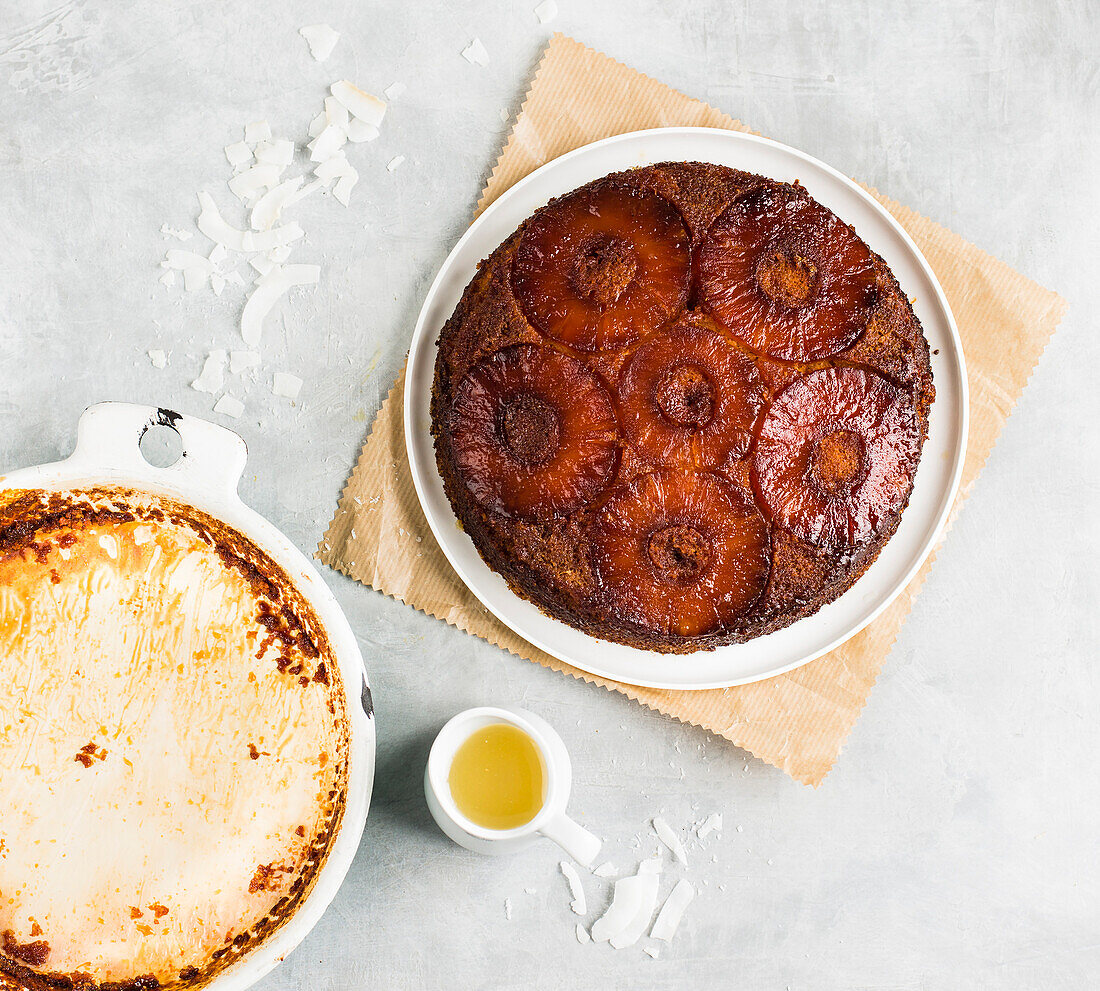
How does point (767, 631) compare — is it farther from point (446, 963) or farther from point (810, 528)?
point (446, 963)

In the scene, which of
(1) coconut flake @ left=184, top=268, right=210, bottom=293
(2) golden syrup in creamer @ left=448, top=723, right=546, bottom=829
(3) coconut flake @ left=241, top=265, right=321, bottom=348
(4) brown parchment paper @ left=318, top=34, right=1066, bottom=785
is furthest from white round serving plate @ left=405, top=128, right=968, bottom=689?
(1) coconut flake @ left=184, top=268, right=210, bottom=293

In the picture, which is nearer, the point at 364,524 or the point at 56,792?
the point at 56,792

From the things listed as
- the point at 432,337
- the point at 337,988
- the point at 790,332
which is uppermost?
the point at 790,332

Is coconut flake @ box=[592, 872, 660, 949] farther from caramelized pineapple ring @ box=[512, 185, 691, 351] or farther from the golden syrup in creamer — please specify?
caramelized pineapple ring @ box=[512, 185, 691, 351]

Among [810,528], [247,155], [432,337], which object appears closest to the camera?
[810,528]

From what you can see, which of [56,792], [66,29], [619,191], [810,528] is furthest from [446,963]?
[66,29]

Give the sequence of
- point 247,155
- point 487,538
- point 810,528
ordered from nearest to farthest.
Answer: point 810,528 < point 487,538 < point 247,155
